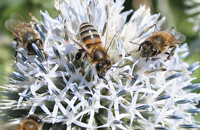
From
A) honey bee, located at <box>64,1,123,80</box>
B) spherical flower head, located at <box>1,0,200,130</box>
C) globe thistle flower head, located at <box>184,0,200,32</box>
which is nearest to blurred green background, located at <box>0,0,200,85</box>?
globe thistle flower head, located at <box>184,0,200,32</box>

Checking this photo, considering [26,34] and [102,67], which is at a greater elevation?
[26,34]

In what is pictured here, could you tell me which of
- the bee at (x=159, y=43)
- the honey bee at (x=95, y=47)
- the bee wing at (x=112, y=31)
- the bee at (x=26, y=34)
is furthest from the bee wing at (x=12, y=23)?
the bee at (x=159, y=43)

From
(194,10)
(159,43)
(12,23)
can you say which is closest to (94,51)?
(159,43)

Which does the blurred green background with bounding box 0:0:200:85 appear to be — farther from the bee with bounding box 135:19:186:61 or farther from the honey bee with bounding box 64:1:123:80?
the honey bee with bounding box 64:1:123:80

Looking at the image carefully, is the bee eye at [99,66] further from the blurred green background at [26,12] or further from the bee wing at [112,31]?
the blurred green background at [26,12]

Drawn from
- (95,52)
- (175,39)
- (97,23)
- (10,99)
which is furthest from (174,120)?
(10,99)

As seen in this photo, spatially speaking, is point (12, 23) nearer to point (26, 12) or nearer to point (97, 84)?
point (97, 84)

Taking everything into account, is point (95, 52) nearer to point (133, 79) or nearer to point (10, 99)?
point (133, 79)

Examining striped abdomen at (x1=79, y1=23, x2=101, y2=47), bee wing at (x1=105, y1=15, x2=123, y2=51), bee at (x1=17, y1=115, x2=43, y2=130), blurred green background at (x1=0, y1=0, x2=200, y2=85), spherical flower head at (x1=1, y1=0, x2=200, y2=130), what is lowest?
bee at (x1=17, y1=115, x2=43, y2=130)
